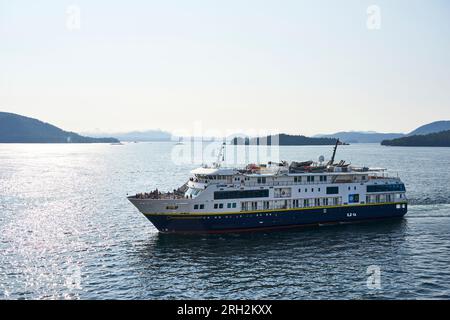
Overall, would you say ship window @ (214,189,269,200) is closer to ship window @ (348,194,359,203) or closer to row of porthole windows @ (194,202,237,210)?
row of porthole windows @ (194,202,237,210)

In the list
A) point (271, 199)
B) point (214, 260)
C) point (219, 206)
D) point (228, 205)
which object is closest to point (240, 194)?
point (228, 205)

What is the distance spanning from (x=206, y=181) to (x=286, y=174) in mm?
11674

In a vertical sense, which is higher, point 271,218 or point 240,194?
point 240,194

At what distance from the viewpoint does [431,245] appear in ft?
163

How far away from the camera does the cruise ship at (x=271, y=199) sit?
5416cm

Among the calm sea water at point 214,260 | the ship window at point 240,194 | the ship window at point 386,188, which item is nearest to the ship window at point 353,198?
the ship window at point 386,188

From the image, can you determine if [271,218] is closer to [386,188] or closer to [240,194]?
[240,194]

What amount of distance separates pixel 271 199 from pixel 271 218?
265 cm

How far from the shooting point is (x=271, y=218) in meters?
57.6

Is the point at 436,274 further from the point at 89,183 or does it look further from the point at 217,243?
the point at 89,183

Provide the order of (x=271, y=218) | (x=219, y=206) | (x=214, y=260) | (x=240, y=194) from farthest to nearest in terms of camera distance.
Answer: (x=271, y=218) < (x=240, y=194) < (x=219, y=206) < (x=214, y=260)

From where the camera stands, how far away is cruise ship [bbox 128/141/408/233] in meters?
54.2

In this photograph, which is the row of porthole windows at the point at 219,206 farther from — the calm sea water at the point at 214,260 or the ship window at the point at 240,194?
the calm sea water at the point at 214,260

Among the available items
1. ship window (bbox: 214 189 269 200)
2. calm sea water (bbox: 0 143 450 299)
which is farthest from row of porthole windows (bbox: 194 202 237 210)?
calm sea water (bbox: 0 143 450 299)
